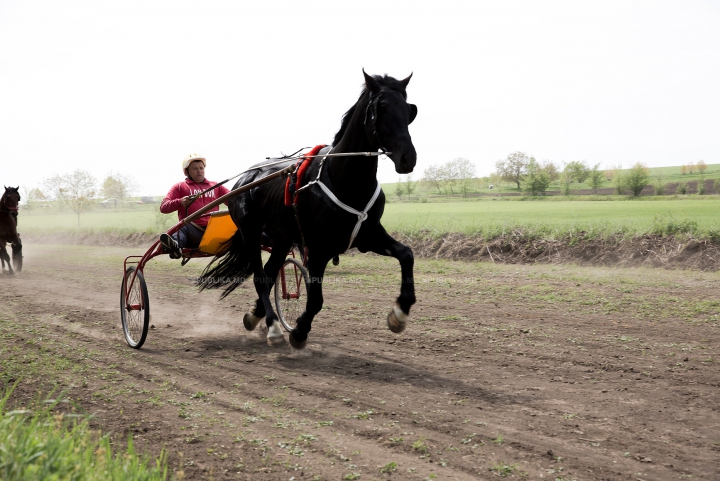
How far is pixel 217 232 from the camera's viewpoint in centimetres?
709

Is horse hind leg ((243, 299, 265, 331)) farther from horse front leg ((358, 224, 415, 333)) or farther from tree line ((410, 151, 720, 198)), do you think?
tree line ((410, 151, 720, 198))

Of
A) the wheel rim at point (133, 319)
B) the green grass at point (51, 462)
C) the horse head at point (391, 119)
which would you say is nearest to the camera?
the green grass at point (51, 462)

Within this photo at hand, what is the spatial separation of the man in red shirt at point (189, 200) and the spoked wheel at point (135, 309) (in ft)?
1.77

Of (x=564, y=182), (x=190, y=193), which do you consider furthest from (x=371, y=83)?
(x=564, y=182)

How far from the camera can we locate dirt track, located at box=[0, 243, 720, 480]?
3.35m

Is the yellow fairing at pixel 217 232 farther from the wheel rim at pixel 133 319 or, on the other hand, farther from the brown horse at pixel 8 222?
the brown horse at pixel 8 222

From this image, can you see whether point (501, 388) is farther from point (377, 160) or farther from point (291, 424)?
point (377, 160)

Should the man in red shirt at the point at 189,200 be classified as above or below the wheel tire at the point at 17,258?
above

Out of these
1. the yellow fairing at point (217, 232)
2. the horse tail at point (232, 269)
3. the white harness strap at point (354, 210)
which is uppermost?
the white harness strap at point (354, 210)

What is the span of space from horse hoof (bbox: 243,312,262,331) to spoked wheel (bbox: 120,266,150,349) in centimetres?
109

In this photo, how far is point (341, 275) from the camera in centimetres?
1260

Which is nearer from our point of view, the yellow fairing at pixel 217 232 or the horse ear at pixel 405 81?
the horse ear at pixel 405 81

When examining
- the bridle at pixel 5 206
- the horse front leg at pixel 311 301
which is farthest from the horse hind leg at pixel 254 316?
the bridle at pixel 5 206

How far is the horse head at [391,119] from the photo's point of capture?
4547 mm
